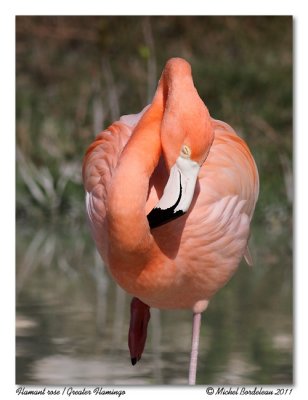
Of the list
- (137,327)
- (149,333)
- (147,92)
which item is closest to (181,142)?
(137,327)

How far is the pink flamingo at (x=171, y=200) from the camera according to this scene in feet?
11.9

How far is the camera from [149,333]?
17.2 feet

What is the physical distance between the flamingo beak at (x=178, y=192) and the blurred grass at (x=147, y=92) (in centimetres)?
379

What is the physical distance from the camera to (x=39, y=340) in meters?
5.07

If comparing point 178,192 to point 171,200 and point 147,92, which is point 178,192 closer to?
point 171,200

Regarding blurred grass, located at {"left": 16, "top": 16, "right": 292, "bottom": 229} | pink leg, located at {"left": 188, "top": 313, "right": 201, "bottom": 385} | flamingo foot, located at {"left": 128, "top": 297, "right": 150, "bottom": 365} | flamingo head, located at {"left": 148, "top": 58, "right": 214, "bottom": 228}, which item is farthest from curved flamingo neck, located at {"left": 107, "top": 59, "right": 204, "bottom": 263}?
blurred grass, located at {"left": 16, "top": 16, "right": 292, "bottom": 229}

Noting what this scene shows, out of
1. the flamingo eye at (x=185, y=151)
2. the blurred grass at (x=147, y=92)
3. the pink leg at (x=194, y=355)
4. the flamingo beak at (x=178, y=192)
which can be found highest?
the blurred grass at (x=147, y=92)

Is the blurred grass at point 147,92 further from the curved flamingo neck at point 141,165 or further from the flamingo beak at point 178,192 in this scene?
the flamingo beak at point 178,192

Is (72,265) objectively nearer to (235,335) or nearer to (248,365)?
(235,335)

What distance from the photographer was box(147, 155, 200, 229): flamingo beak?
3.58m

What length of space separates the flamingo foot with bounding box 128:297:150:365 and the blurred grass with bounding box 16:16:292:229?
10.0 ft

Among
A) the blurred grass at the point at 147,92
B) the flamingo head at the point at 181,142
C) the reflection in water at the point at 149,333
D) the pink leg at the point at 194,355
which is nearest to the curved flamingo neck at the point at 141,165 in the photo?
the flamingo head at the point at 181,142

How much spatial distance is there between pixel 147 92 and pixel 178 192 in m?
4.31
